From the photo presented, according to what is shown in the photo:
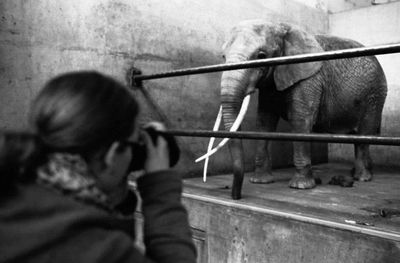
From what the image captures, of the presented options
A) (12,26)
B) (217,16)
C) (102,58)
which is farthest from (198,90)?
(12,26)

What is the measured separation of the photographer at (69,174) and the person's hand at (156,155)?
0.09 metres

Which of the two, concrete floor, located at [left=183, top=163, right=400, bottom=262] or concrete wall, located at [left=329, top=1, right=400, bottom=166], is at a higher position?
concrete wall, located at [left=329, top=1, right=400, bottom=166]

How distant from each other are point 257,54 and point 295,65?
37 centimetres

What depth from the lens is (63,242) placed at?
0.57 metres

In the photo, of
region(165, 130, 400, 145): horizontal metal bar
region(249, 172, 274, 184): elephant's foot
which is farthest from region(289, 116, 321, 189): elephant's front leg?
region(165, 130, 400, 145): horizontal metal bar

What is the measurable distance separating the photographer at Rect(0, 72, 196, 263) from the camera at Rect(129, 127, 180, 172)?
9 cm

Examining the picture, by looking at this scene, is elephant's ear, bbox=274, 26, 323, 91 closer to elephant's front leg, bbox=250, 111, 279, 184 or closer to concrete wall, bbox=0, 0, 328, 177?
elephant's front leg, bbox=250, 111, 279, 184

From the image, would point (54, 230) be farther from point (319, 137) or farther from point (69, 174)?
point (319, 137)

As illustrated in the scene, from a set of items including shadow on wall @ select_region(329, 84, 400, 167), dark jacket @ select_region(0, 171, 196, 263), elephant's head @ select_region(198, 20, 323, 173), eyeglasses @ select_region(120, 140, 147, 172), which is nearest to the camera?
dark jacket @ select_region(0, 171, 196, 263)

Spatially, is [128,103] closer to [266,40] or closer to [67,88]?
[67,88]

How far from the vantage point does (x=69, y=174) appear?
2.03 feet

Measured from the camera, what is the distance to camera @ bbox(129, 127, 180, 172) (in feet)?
2.66

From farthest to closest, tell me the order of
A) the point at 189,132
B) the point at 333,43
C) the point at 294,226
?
the point at 333,43
the point at 189,132
the point at 294,226

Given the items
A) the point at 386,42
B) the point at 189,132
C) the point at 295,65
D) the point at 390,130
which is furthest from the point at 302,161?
the point at 386,42
